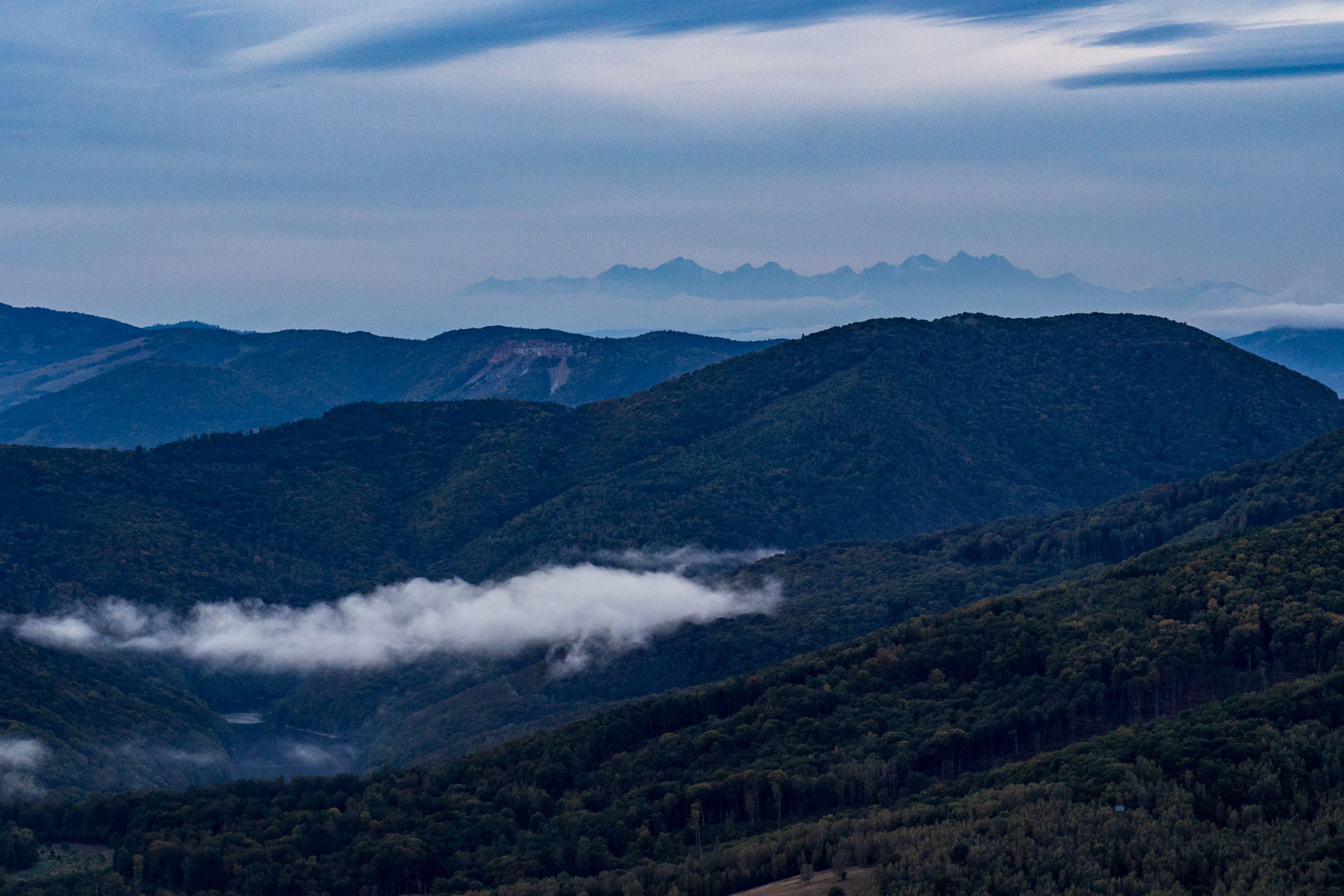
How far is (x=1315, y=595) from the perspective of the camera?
92.9 metres

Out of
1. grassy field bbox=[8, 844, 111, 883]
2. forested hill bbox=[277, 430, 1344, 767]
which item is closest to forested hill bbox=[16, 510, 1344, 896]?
grassy field bbox=[8, 844, 111, 883]

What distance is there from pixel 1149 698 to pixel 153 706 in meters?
121

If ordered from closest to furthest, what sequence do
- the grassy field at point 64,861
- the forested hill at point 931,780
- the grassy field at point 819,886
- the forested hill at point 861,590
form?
the grassy field at point 819,886 < the forested hill at point 931,780 < the grassy field at point 64,861 < the forested hill at point 861,590

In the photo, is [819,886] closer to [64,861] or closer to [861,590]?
[64,861]

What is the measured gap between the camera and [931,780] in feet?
280

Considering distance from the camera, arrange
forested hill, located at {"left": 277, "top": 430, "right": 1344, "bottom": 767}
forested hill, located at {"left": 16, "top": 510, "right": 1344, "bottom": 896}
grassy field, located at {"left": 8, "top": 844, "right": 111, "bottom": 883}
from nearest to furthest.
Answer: forested hill, located at {"left": 16, "top": 510, "right": 1344, "bottom": 896} → grassy field, located at {"left": 8, "top": 844, "right": 111, "bottom": 883} → forested hill, located at {"left": 277, "top": 430, "right": 1344, "bottom": 767}

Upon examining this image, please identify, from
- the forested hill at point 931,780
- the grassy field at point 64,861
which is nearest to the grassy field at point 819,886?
the forested hill at point 931,780

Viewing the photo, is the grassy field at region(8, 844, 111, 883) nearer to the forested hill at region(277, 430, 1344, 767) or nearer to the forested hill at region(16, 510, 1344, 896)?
the forested hill at region(16, 510, 1344, 896)

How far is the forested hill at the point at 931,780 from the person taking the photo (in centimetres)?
6394

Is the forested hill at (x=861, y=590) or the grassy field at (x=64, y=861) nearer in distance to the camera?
the grassy field at (x=64, y=861)

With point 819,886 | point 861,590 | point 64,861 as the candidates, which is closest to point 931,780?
point 819,886

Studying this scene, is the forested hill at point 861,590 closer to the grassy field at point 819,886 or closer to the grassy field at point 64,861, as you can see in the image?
the grassy field at point 64,861

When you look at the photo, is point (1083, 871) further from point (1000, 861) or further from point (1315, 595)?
point (1315, 595)

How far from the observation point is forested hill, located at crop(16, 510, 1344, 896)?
63.9 m
